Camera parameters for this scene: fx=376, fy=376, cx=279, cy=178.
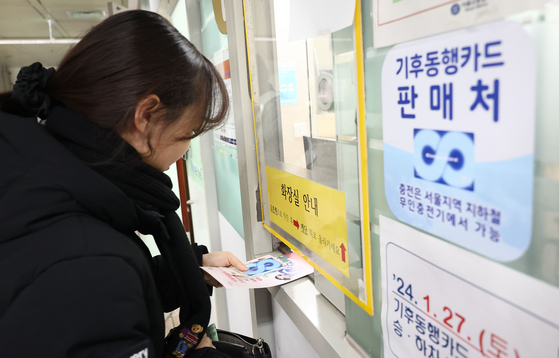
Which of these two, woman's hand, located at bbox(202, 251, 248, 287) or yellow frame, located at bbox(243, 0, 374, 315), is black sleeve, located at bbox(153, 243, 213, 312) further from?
yellow frame, located at bbox(243, 0, 374, 315)

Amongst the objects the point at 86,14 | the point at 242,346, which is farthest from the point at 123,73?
the point at 86,14

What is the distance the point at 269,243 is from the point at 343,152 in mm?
687

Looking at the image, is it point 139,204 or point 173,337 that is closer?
point 139,204

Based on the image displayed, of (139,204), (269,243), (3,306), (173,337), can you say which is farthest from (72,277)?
(269,243)

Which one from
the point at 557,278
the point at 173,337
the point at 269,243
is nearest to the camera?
the point at 557,278

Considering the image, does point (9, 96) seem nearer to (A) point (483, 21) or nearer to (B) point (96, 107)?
(B) point (96, 107)

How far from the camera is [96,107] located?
764 millimetres

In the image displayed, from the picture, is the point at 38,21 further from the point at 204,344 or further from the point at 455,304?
the point at 455,304

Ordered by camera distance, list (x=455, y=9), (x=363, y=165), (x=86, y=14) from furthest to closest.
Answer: (x=86, y=14) → (x=363, y=165) → (x=455, y=9)

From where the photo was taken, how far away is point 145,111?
791mm

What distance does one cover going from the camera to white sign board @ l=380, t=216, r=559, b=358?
41 centimetres

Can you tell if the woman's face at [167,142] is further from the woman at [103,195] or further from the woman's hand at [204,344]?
the woman's hand at [204,344]

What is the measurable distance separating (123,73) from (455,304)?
0.71m

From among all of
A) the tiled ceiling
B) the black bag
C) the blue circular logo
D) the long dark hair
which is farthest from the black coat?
the tiled ceiling
